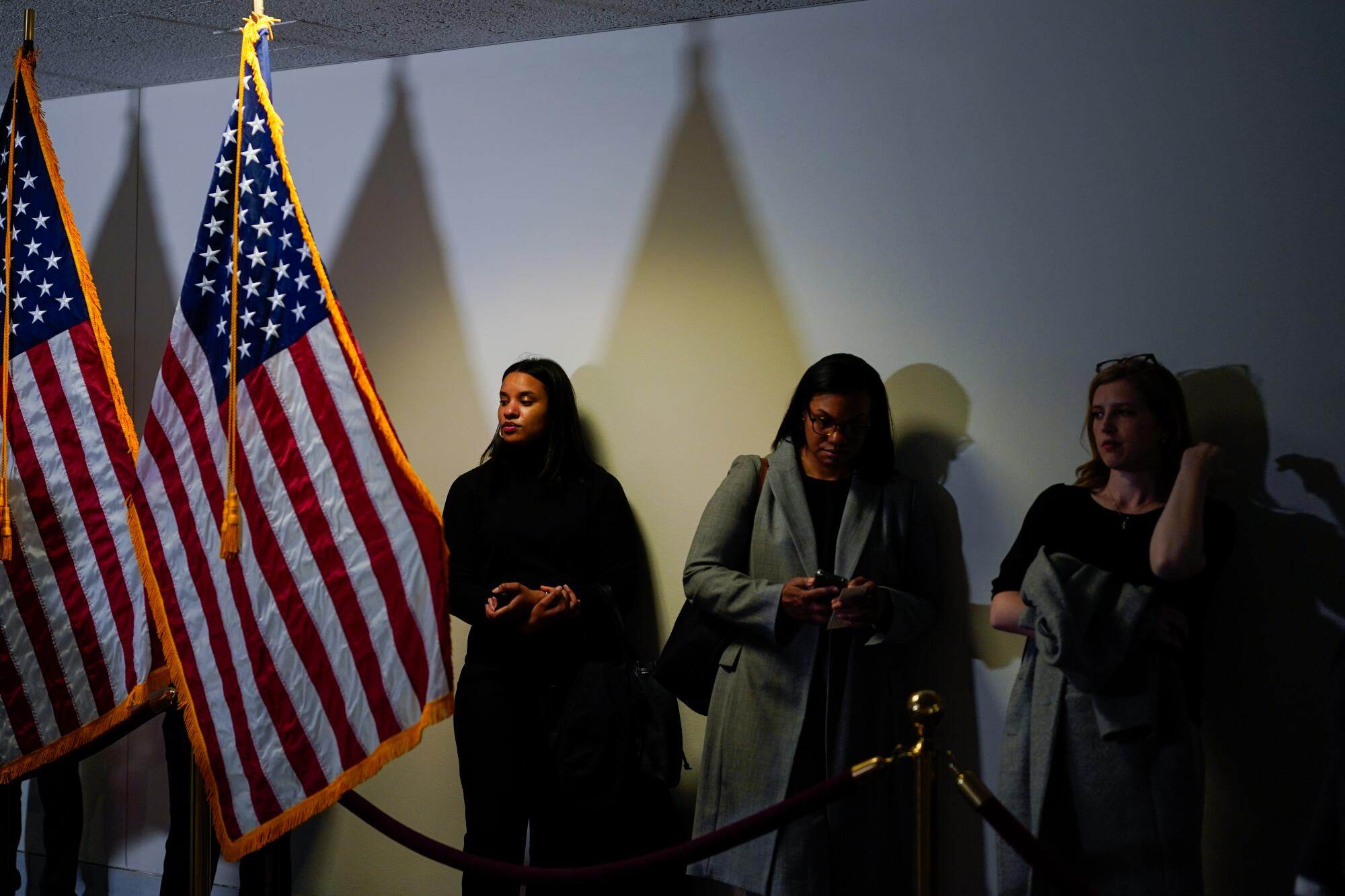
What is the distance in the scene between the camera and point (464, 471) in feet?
13.6

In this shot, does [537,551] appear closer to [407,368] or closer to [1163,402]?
[407,368]

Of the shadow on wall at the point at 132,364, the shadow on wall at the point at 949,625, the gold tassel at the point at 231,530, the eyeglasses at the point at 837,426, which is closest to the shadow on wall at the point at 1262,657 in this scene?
the shadow on wall at the point at 949,625

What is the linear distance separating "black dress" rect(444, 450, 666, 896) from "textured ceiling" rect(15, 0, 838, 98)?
1.36 metres

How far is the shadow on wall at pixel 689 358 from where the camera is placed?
374 cm

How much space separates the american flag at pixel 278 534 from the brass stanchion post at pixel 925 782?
110 centimetres

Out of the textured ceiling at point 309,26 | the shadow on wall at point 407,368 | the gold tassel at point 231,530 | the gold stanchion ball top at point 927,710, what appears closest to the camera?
the gold stanchion ball top at point 927,710

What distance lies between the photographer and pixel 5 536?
10.8 feet

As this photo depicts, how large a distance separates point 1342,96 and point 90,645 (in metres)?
3.62

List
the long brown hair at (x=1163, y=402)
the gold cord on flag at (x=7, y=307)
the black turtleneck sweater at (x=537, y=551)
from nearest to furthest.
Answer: the long brown hair at (x=1163, y=402) → the gold cord on flag at (x=7, y=307) → the black turtleneck sweater at (x=537, y=551)

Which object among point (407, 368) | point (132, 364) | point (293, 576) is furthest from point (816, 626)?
point (132, 364)

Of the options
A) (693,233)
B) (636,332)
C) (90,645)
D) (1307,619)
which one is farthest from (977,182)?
(90,645)

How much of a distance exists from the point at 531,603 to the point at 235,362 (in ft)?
3.36

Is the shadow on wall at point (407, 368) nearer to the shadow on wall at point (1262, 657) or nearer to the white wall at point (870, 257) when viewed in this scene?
the white wall at point (870, 257)

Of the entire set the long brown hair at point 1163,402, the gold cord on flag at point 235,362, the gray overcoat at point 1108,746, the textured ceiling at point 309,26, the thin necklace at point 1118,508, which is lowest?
the gray overcoat at point 1108,746
